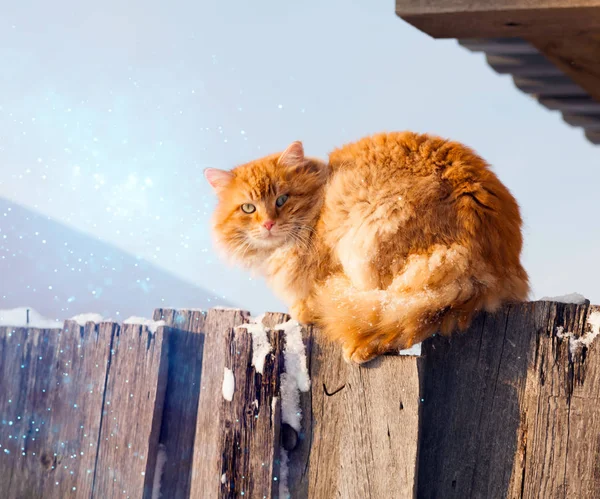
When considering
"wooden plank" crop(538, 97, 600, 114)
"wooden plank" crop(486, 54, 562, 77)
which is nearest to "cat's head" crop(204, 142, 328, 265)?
"wooden plank" crop(486, 54, 562, 77)

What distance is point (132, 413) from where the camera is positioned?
104 inches

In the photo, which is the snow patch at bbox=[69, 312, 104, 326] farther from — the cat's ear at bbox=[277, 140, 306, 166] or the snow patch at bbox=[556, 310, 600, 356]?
the snow patch at bbox=[556, 310, 600, 356]

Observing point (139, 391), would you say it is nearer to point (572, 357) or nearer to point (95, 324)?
point (95, 324)

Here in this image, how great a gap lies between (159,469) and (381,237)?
4.40 ft

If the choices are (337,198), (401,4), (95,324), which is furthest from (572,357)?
(95,324)

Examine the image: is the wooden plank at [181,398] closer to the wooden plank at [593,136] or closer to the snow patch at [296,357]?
the snow patch at [296,357]

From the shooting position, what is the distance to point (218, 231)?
232 centimetres

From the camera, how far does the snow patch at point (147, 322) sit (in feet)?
8.67

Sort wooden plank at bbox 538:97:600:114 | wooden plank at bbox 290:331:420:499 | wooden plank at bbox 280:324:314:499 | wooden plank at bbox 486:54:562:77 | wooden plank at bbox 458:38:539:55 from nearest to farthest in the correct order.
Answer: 1. wooden plank at bbox 290:331:420:499
2. wooden plank at bbox 280:324:314:499
3. wooden plank at bbox 458:38:539:55
4. wooden plank at bbox 486:54:562:77
5. wooden plank at bbox 538:97:600:114

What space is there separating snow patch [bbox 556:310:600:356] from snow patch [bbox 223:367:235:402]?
2.99ft

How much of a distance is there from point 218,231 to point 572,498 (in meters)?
1.32

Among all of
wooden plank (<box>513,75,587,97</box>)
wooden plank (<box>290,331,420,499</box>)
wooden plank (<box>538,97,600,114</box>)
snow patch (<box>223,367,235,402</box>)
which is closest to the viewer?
wooden plank (<box>290,331,420,499</box>)

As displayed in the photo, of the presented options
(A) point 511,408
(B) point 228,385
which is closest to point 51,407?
(B) point 228,385

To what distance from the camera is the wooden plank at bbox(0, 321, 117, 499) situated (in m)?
2.79
